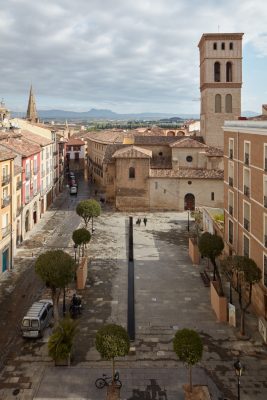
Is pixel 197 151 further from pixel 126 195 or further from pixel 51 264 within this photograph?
pixel 51 264

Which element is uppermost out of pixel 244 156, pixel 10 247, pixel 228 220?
pixel 244 156

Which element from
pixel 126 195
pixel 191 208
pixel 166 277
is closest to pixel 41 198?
pixel 126 195

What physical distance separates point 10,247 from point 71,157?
259 feet

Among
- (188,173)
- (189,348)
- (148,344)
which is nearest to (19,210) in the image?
(148,344)

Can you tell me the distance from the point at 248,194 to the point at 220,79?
35332mm

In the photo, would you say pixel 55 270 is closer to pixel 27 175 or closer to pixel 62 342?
pixel 62 342

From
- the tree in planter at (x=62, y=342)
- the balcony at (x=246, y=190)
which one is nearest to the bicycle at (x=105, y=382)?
the tree in planter at (x=62, y=342)

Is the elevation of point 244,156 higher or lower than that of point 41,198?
higher

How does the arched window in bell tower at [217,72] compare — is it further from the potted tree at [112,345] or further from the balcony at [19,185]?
the potted tree at [112,345]

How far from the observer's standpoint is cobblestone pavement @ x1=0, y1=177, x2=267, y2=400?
15375 mm

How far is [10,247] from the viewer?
30594mm

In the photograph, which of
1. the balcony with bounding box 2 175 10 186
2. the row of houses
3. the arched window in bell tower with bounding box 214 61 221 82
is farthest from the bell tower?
the balcony with bounding box 2 175 10 186

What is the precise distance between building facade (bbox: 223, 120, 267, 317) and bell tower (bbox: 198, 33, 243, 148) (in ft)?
93.8

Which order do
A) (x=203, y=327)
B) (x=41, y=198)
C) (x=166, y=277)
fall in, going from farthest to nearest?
(x=41, y=198)
(x=166, y=277)
(x=203, y=327)
